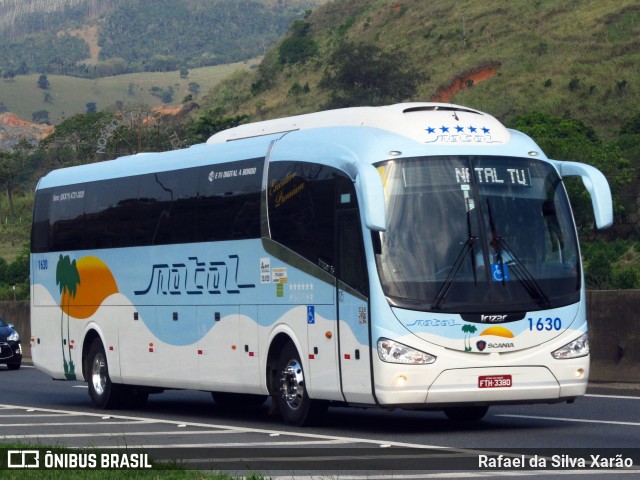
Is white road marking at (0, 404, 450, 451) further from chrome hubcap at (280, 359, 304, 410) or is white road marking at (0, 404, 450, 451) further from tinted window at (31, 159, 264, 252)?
tinted window at (31, 159, 264, 252)

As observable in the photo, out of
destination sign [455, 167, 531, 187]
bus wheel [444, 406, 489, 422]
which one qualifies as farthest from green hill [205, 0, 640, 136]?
destination sign [455, 167, 531, 187]

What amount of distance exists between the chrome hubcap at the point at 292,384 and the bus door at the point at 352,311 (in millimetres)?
1095

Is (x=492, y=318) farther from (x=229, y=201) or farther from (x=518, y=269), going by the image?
(x=229, y=201)

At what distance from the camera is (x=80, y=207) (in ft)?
71.4

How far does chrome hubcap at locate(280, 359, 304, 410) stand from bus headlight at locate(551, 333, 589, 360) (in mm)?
2951

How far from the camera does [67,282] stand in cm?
2222

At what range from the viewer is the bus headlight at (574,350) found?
48.7ft

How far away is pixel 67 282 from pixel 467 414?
26.5ft

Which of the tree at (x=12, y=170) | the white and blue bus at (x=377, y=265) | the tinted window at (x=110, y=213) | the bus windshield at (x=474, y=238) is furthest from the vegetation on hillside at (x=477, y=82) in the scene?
the bus windshield at (x=474, y=238)

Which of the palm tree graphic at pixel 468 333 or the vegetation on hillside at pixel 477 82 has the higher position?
the vegetation on hillside at pixel 477 82

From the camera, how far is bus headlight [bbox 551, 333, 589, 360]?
48.7 ft

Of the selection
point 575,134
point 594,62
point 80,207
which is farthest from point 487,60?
point 80,207

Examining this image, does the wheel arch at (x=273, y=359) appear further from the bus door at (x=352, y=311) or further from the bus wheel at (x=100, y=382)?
the bus wheel at (x=100, y=382)
